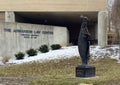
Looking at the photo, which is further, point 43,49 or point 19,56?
point 43,49

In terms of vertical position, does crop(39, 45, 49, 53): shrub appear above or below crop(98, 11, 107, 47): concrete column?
below

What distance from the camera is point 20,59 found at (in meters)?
34.1

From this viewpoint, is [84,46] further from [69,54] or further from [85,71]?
[69,54]

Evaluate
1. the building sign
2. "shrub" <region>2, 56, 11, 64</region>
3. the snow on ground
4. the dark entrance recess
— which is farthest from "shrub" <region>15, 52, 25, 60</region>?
the dark entrance recess

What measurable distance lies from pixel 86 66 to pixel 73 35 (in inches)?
1518

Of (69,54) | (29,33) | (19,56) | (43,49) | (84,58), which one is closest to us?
(84,58)

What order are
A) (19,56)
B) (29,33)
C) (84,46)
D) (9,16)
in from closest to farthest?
(84,46), (19,56), (29,33), (9,16)

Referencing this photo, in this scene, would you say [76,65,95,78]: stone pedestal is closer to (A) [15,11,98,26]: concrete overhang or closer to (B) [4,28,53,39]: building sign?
(B) [4,28,53,39]: building sign

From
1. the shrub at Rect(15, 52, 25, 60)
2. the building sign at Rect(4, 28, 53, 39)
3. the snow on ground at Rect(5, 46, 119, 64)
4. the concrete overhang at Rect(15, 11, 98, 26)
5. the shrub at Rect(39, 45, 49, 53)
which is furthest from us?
the concrete overhang at Rect(15, 11, 98, 26)

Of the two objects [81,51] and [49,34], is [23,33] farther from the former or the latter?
[81,51]

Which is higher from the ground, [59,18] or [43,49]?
[59,18]

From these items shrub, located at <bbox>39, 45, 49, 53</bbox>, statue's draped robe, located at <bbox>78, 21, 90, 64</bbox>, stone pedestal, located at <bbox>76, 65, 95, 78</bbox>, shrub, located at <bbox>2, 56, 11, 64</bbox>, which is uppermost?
statue's draped robe, located at <bbox>78, 21, 90, 64</bbox>

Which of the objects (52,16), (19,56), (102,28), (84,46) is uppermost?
(52,16)

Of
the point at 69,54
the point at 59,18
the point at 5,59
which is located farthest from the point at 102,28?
the point at 5,59
